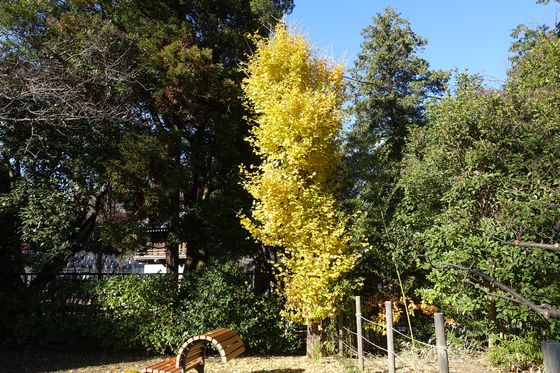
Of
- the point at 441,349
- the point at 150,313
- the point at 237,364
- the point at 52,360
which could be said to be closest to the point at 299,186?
the point at 237,364

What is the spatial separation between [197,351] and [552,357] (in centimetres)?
540

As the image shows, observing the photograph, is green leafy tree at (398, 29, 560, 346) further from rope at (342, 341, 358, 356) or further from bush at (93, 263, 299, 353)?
bush at (93, 263, 299, 353)

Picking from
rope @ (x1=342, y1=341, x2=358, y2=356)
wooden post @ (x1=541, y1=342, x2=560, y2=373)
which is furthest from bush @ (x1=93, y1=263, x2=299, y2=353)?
wooden post @ (x1=541, y1=342, x2=560, y2=373)

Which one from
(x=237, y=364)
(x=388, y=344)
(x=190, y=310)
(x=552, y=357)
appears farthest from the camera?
(x=190, y=310)

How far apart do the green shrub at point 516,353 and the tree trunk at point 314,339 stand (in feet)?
9.51

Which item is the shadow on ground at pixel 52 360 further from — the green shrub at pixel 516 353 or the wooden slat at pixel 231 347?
the green shrub at pixel 516 353

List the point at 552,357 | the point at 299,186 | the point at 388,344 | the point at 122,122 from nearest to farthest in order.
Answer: the point at 552,357 < the point at 388,344 < the point at 299,186 < the point at 122,122

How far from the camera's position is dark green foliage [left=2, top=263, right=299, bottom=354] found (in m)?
8.89

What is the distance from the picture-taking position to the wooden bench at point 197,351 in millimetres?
5777

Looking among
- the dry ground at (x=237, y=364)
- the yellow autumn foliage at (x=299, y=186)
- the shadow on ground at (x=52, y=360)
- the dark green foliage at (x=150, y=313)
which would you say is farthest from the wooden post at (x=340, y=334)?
the shadow on ground at (x=52, y=360)

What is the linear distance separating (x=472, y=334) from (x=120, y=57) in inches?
346

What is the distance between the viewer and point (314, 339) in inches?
342

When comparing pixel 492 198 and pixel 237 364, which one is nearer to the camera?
pixel 492 198

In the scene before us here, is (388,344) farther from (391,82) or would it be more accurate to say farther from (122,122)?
(391,82)
